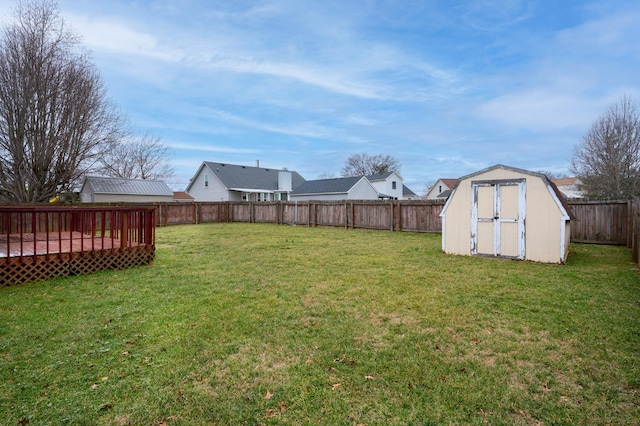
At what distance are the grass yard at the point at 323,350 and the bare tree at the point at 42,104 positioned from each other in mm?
14499

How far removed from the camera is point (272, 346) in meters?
3.38

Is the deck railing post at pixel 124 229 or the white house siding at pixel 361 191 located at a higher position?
the white house siding at pixel 361 191

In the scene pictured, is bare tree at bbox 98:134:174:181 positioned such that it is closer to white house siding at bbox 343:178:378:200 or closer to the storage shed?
white house siding at bbox 343:178:378:200

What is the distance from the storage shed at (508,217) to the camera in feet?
25.6

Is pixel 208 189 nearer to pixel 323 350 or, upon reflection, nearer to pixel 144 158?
pixel 144 158

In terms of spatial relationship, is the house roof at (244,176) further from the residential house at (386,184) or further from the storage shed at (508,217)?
the storage shed at (508,217)

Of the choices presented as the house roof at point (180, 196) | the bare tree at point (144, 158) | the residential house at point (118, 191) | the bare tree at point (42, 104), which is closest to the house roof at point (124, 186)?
the residential house at point (118, 191)

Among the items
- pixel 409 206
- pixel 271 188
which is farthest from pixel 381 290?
pixel 271 188

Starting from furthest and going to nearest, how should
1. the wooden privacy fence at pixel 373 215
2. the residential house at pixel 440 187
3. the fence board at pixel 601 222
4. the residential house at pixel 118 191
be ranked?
the residential house at pixel 440 187 → the residential house at pixel 118 191 → the wooden privacy fence at pixel 373 215 → the fence board at pixel 601 222

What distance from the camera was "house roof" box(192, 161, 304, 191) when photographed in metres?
31.1

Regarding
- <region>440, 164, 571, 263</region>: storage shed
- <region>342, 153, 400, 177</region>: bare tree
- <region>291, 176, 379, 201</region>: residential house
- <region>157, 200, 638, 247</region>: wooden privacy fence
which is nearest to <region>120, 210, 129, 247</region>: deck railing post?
<region>440, 164, 571, 263</region>: storage shed

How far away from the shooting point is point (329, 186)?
105ft

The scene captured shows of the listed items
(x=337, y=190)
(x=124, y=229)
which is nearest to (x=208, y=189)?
(x=337, y=190)

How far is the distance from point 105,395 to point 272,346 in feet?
4.82
